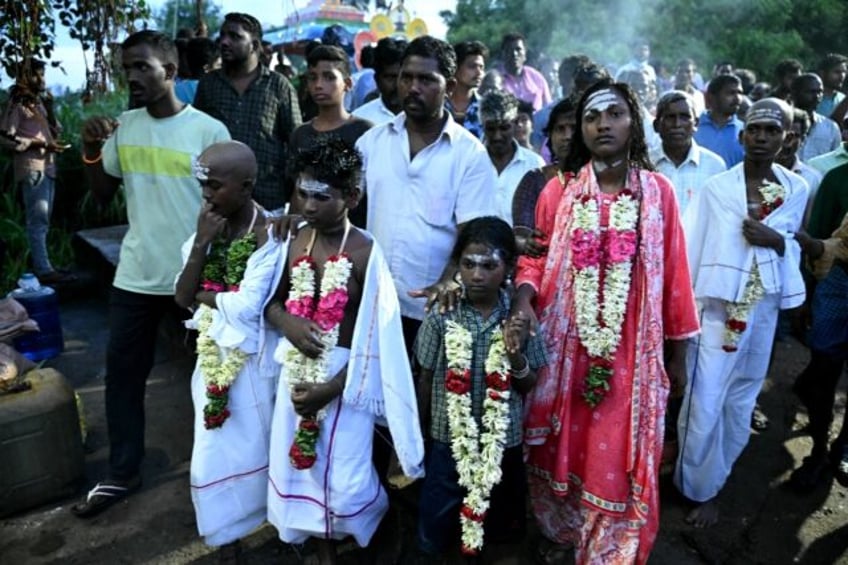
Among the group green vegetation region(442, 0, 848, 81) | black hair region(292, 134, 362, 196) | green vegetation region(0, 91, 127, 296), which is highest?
green vegetation region(442, 0, 848, 81)

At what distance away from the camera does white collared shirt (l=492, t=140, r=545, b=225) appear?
447 centimetres

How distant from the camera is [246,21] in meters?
4.82

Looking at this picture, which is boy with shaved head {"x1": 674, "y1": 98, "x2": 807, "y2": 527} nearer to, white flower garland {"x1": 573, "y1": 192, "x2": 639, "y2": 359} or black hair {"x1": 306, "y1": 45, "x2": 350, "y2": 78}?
white flower garland {"x1": 573, "y1": 192, "x2": 639, "y2": 359}

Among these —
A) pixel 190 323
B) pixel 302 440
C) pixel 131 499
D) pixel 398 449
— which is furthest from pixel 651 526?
pixel 131 499

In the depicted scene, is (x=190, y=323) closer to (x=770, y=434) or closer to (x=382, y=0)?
(x=770, y=434)

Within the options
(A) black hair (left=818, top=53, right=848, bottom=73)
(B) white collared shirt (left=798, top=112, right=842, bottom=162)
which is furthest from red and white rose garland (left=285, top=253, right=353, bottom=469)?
(A) black hair (left=818, top=53, right=848, bottom=73)

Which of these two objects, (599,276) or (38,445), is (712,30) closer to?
(599,276)

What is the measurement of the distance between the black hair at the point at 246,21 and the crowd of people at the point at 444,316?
1.28 meters

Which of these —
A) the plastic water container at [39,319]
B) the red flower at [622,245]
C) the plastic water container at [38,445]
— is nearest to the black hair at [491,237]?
the red flower at [622,245]

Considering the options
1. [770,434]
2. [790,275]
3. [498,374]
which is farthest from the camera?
[770,434]

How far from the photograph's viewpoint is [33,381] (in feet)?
12.7

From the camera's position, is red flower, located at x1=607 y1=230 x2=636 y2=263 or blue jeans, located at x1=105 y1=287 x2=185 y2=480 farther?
blue jeans, located at x1=105 y1=287 x2=185 y2=480

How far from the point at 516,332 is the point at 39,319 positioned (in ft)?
15.1

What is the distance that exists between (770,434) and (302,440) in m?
3.72
